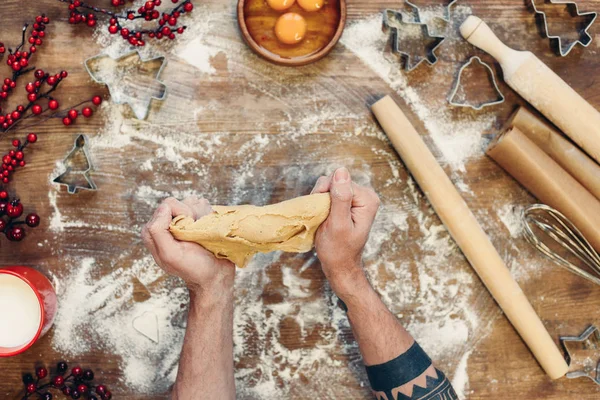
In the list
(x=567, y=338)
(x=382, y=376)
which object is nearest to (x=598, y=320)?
(x=567, y=338)

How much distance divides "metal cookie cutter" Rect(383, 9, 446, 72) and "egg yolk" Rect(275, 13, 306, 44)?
211 mm

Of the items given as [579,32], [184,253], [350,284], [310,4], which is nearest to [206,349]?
[184,253]

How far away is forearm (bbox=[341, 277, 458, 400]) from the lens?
44.4 inches

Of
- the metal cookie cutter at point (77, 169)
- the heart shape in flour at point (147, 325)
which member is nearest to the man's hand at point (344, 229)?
the heart shape in flour at point (147, 325)

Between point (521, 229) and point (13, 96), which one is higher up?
point (13, 96)

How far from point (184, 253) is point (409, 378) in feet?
1.90

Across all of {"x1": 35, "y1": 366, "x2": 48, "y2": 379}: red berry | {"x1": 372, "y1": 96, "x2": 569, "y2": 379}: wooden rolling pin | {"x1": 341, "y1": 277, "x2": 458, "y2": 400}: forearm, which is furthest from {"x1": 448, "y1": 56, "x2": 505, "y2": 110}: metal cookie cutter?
{"x1": 35, "y1": 366, "x2": 48, "y2": 379}: red berry

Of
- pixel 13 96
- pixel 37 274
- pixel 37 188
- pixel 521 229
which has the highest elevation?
pixel 13 96

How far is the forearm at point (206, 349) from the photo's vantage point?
1107 mm

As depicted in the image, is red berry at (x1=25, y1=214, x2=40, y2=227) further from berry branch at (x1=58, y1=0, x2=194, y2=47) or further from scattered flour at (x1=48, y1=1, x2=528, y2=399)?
berry branch at (x1=58, y1=0, x2=194, y2=47)

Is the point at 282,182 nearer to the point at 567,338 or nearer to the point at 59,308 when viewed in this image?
the point at 59,308

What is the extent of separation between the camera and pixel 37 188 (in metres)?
1.22

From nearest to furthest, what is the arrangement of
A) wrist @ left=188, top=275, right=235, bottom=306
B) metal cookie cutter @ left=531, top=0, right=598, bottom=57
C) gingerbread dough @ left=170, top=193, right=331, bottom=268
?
gingerbread dough @ left=170, top=193, right=331, bottom=268 < wrist @ left=188, top=275, right=235, bottom=306 < metal cookie cutter @ left=531, top=0, right=598, bottom=57

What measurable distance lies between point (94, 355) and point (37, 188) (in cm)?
43
